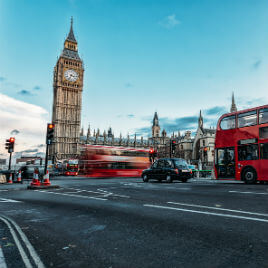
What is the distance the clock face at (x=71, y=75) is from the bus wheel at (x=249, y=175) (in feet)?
273

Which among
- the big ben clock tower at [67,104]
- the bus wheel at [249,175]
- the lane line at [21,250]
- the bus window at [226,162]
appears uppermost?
the big ben clock tower at [67,104]

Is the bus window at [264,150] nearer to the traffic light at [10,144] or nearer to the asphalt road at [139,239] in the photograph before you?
the asphalt road at [139,239]

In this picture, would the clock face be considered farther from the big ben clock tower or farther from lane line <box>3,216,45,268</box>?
lane line <box>3,216,45,268</box>

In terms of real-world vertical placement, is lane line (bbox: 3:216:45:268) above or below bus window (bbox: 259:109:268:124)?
below

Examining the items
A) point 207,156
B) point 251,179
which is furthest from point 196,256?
point 207,156

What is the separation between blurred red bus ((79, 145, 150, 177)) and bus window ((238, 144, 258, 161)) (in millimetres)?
12870

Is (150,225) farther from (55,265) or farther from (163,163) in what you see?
(163,163)

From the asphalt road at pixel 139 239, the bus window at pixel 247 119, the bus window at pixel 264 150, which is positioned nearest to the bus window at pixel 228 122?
the bus window at pixel 247 119

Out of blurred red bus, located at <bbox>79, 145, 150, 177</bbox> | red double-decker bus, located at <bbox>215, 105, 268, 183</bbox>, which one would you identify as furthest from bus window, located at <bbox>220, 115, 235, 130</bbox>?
blurred red bus, located at <bbox>79, 145, 150, 177</bbox>

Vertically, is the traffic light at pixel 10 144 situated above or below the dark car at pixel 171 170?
above

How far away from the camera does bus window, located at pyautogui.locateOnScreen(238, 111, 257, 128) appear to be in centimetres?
1384

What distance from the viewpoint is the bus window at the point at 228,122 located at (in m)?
14.9

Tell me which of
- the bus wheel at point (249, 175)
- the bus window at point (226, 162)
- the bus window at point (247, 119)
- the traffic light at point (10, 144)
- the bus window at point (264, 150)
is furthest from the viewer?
the traffic light at point (10, 144)

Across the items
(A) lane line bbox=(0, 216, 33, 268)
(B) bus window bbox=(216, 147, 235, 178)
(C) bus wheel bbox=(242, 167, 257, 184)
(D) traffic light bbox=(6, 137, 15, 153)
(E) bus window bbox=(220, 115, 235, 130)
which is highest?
(E) bus window bbox=(220, 115, 235, 130)
